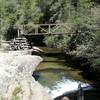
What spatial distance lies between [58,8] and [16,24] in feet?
15.1

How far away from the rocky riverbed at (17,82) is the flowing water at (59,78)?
345cm

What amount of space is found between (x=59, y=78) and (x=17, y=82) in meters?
6.94

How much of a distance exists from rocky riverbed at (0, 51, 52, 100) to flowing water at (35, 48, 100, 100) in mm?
3446

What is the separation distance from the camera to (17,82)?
12102 millimetres

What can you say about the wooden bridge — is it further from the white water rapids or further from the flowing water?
the white water rapids

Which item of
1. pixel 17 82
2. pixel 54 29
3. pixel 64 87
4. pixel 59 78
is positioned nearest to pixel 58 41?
pixel 54 29

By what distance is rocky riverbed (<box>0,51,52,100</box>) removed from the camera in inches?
460

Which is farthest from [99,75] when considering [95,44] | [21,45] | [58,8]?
[58,8]

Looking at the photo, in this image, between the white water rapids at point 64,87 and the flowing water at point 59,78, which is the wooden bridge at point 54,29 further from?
the white water rapids at point 64,87

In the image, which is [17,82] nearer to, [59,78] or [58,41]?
[59,78]

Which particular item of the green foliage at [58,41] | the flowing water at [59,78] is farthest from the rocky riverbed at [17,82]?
the green foliage at [58,41]

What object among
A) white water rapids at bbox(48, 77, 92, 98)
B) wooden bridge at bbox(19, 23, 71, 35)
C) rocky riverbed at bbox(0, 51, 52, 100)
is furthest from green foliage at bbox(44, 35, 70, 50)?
rocky riverbed at bbox(0, 51, 52, 100)

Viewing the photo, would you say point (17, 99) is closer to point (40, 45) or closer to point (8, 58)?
point (8, 58)

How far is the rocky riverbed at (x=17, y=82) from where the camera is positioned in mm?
11680
